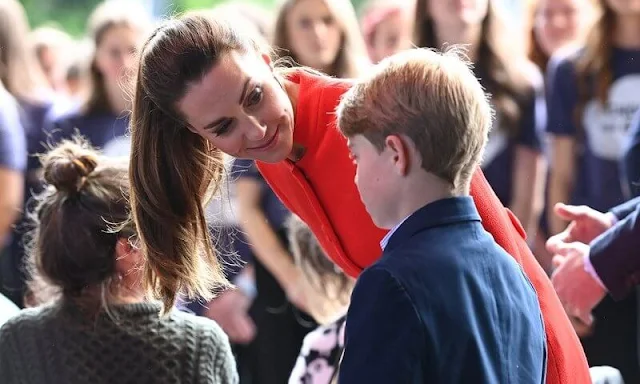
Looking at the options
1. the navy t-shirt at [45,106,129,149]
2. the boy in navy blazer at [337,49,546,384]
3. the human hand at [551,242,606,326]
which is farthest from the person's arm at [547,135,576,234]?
the boy in navy blazer at [337,49,546,384]

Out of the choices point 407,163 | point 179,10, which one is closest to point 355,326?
point 407,163

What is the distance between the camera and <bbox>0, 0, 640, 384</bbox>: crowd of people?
1.39 metres

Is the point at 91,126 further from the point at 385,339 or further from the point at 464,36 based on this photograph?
the point at 385,339

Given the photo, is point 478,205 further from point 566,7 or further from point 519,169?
point 566,7

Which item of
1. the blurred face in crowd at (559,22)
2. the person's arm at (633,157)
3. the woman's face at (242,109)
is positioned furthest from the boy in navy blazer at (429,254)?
the blurred face in crowd at (559,22)

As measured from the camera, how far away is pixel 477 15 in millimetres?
3418

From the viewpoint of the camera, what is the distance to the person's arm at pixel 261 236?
11.2 ft

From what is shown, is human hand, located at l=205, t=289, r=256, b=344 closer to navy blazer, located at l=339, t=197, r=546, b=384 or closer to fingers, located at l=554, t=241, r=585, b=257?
fingers, located at l=554, t=241, r=585, b=257

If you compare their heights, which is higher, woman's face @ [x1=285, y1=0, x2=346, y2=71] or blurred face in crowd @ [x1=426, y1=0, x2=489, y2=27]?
blurred face in crowd @ [x1=426, y1=0, x2=489, y2=27]

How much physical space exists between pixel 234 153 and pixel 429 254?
546mm

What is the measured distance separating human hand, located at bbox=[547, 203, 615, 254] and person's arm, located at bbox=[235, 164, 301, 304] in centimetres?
121

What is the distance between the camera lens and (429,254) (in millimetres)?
1367

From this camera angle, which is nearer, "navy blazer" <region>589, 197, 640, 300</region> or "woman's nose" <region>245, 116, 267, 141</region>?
"woman's nose" <region>245, 116, 267, 141</region>

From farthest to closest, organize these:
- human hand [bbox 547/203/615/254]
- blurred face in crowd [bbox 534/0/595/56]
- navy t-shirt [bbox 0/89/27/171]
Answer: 1. blurred face in crowd [bbox 534/0/595/56]
2. navy t-shirt [bbox 0/89/27/171]
3. human hand [bbox 547/203/615/254]
